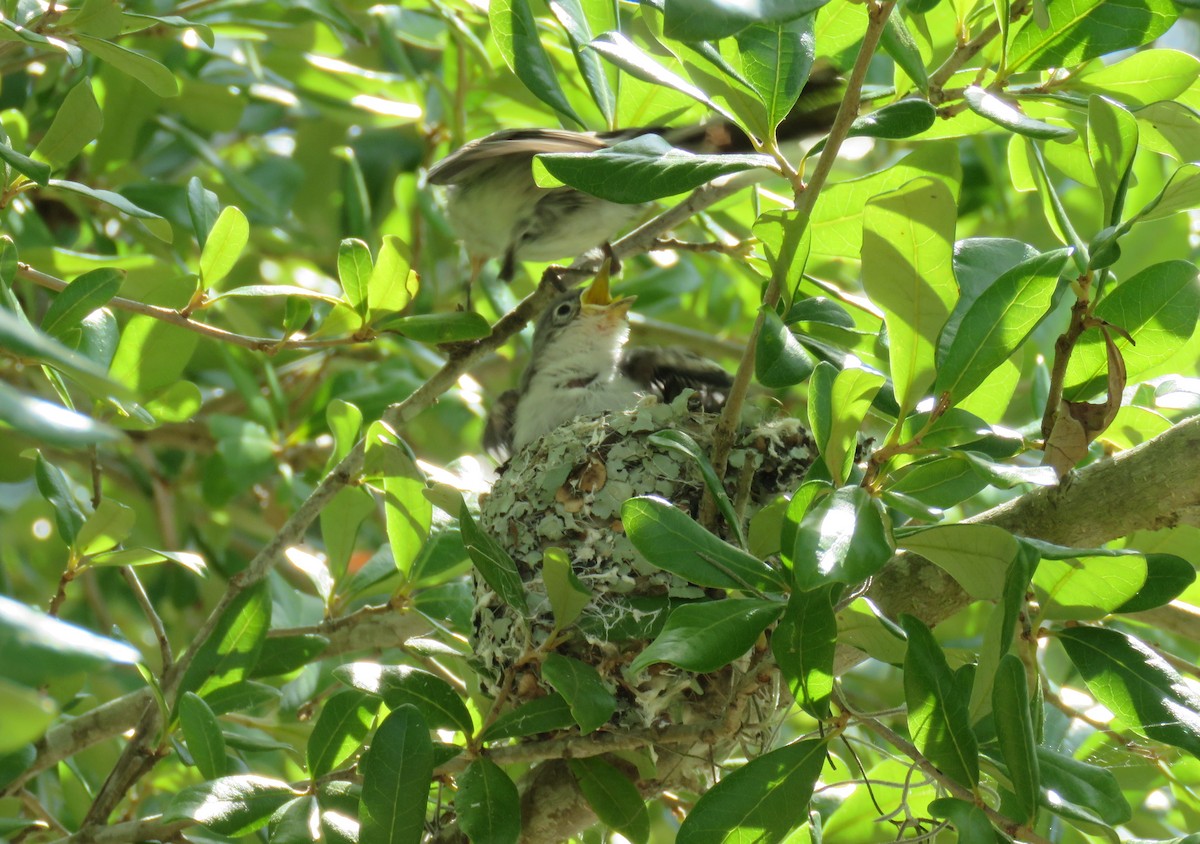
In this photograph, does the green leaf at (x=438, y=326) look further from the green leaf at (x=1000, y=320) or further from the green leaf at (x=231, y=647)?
the green leaf at (x=1000, y=320)

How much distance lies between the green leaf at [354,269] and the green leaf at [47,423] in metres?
1.45

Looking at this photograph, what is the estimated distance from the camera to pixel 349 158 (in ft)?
12.3

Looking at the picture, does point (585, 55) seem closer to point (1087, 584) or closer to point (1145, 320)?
point (1145, 320)

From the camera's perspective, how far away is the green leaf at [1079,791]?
1.47 metres

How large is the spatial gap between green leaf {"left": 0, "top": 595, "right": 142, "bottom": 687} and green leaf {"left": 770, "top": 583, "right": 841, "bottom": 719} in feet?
3.07

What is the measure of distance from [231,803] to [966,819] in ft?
3.81

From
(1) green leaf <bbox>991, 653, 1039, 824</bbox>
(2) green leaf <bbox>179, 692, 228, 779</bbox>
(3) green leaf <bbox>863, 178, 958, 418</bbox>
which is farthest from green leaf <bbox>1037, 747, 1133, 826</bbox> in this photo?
(2) green leaf <bbox>179, 692, 228, 779</bbox>

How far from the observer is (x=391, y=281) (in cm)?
233

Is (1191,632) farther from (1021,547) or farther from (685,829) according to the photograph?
(685,829)

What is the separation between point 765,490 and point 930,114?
3.54ft

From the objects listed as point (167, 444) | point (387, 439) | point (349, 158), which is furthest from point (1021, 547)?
point (167, 444)

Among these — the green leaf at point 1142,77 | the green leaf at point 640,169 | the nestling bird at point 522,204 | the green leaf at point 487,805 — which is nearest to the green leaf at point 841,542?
the green leaf at point 640,169

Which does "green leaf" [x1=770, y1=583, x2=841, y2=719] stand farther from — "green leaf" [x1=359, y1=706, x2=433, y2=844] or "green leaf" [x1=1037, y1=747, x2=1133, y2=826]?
"green leaf" [x1=359, y1=706, x2=433, y2=844]

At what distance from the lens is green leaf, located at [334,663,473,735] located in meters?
1.92
